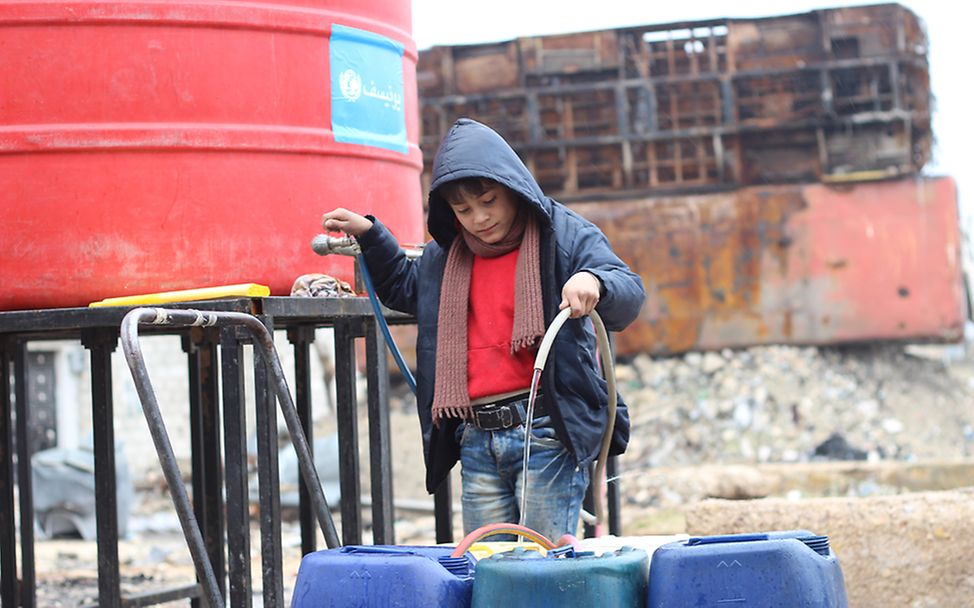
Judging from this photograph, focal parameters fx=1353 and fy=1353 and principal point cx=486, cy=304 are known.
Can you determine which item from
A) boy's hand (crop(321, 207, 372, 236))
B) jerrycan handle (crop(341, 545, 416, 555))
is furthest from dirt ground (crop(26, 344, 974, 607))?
jerrycan handle (crop(341, 545, 416, 555))

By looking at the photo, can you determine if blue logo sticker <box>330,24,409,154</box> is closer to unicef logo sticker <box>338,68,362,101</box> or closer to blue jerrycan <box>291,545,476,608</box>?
unicef logo sticker <box>338,68,362,101</box>

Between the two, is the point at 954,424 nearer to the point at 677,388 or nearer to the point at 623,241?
the point at 677,388

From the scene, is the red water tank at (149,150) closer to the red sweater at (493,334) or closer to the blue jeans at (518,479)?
the red sweater at (493,334)

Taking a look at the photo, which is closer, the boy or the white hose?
the white hose

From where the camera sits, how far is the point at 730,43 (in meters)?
15.6

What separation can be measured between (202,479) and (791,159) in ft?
35.2

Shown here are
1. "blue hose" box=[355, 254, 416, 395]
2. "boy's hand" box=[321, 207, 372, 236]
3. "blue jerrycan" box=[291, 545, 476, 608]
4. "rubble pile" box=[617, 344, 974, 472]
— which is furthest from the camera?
"rubble pile" box=[617, 344, 974, 472]

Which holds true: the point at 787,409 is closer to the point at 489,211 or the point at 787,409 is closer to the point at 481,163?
the point at 489,211

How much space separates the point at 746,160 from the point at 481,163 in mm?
12327

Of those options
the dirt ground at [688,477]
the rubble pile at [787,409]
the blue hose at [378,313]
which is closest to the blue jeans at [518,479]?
the blue hose at [378,313]

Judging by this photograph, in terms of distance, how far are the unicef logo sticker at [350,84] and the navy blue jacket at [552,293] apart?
0.93 metres

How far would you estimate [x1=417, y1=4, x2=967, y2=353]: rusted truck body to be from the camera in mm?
14641

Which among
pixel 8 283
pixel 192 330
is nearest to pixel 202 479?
pixel 192 330

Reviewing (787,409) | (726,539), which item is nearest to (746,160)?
(787,409)
